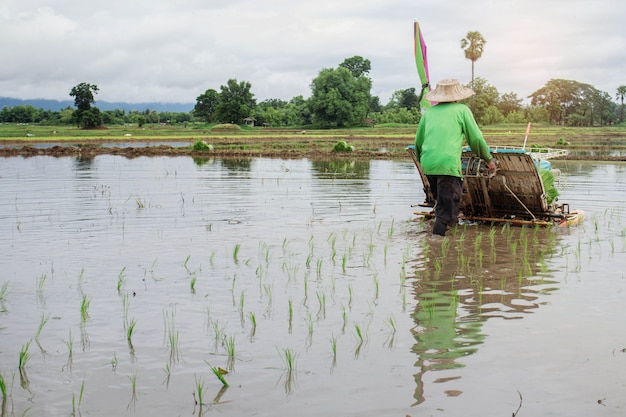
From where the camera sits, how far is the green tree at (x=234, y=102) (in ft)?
266

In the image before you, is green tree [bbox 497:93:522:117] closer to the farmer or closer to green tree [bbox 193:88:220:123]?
green tree [bbox 193:88:220:123]

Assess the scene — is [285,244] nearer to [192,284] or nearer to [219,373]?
[192,284]

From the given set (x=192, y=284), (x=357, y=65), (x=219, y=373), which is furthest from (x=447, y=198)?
(x=357, y=65)

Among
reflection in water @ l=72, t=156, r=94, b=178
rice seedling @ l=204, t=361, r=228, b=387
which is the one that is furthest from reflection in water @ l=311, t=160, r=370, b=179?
rice seedling @ l=204, t=361, r=228, b=387

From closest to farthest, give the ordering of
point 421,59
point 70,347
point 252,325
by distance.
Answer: point 70,347 → point 252,325 → point 421,59

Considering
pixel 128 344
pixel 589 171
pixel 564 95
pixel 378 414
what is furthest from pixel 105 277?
pixel 564 95

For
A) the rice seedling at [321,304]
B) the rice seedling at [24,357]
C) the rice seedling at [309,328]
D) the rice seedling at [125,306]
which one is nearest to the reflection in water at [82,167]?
the rice seedling at [125,306]

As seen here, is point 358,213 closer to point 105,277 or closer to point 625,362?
point 105,277

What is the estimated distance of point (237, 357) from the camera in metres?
4.33

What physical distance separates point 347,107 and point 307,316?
6992 cm

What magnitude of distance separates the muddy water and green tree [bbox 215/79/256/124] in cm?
7150

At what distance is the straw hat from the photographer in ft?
25.6

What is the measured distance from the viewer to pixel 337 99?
7438 cm

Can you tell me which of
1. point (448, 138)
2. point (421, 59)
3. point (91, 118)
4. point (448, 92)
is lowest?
point (448, 138)
